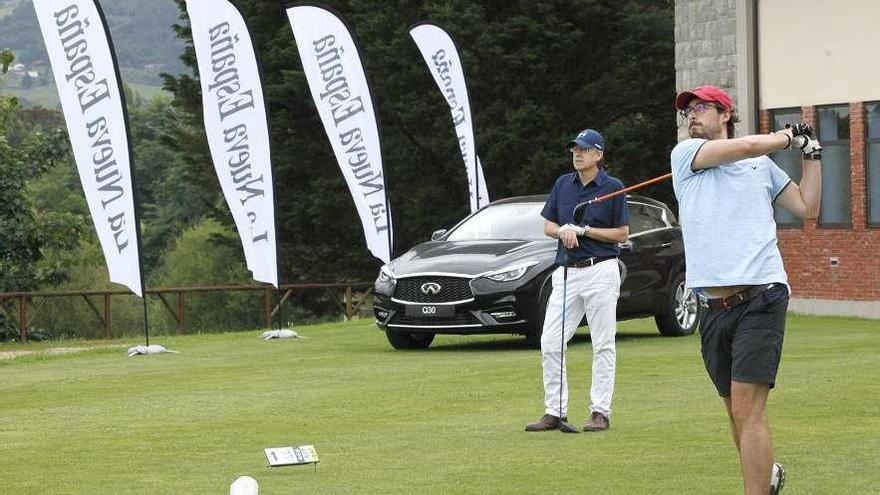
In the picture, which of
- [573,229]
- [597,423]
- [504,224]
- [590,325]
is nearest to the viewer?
[597,423]

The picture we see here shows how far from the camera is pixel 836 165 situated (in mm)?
29438

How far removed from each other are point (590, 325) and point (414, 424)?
136 centimetres

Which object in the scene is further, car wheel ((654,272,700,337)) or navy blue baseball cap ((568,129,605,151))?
car wheel ((654,272,700,337))

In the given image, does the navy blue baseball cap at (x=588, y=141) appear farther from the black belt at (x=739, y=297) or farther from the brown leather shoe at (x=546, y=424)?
the black belt at (x=739, y=297)

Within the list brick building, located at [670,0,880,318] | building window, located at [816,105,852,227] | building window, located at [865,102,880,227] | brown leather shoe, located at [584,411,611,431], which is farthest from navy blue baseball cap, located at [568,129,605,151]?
building window, located at [816,105,852,227]

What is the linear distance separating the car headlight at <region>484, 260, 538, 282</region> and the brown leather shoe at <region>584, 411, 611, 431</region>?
7048mm

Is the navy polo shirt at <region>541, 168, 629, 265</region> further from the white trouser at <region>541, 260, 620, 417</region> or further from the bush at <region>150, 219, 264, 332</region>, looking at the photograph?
the bush at <region>150, 219, 264, 332</region>

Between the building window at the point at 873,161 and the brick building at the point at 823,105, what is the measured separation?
15 millimetres

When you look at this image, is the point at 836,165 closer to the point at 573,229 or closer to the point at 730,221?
the point at 573,229

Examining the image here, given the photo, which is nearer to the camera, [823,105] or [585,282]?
[585,282]

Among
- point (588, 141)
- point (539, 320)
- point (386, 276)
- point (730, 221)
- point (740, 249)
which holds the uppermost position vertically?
point (588, 141)

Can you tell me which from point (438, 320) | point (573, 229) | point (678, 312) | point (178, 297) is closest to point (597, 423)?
point (573, 229)

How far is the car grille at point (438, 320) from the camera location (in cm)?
1945

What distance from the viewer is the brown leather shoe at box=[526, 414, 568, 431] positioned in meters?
12.4
